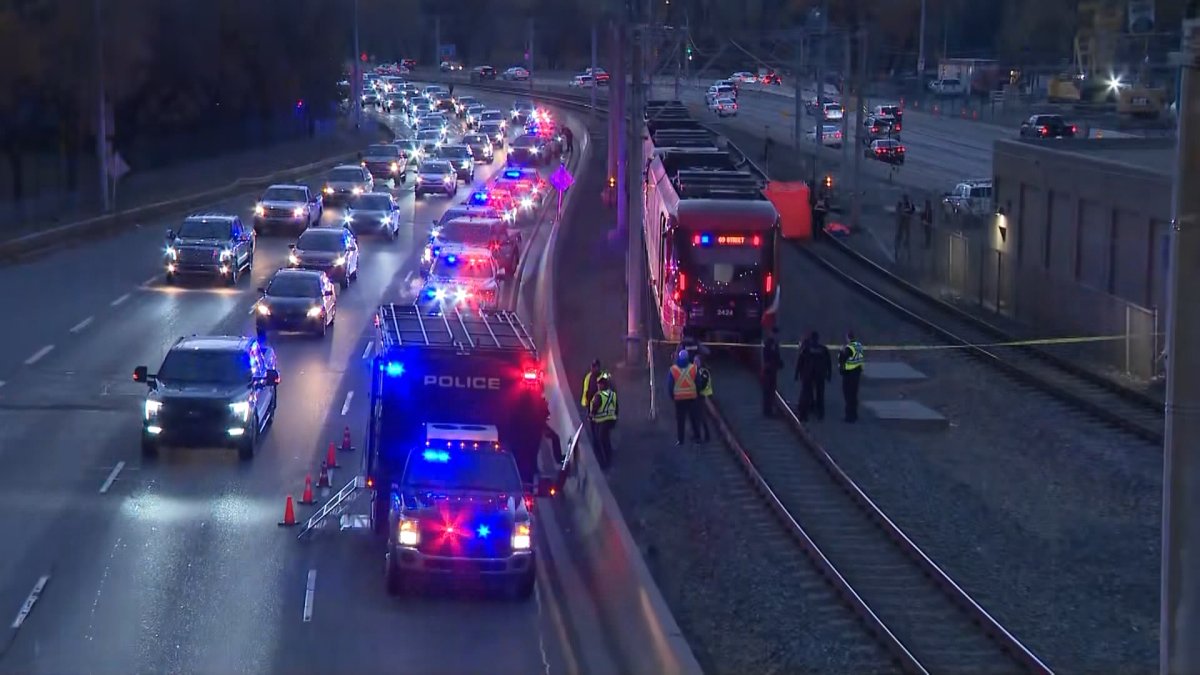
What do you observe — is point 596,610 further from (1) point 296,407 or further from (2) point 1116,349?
(2) point 1116,349

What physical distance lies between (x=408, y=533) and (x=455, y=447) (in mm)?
1170

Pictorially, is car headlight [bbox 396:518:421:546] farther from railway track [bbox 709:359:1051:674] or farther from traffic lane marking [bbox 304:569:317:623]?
railway track [bbox 709:359:1051:674]

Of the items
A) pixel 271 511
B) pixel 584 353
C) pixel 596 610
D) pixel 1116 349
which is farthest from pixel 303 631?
pixel 1116 349

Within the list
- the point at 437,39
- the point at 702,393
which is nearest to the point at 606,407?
the point at 702,393

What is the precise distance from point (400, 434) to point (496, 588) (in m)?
2.76

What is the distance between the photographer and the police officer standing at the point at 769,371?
2525cm

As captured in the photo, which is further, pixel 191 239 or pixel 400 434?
pixel 191 239

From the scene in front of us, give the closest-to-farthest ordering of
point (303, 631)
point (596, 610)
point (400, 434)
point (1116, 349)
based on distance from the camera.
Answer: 1. point (303, 631)
2. point (596, 610)
3. point (400, 434)
4. point (1116, 349)

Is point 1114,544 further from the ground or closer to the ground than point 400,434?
closer to the ground

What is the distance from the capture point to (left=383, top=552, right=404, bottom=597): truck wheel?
1516cm

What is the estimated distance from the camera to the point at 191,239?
37.4 m

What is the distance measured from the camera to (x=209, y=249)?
36.6 meters

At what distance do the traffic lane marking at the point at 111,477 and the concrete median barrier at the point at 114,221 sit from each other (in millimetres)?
21785

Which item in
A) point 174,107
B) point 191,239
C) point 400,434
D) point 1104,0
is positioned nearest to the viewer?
point 400,434
